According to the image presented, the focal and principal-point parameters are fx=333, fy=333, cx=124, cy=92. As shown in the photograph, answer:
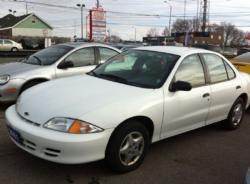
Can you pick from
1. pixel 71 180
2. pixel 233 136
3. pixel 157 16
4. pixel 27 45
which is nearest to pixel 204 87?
pixel 233 136

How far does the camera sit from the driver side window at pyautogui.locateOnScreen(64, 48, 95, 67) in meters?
7.50

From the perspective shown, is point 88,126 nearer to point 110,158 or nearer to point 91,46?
point 110,158

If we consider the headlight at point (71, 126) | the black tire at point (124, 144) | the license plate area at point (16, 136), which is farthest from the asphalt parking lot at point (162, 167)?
the headlight at point (71, 126)

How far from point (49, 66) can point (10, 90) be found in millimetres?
993

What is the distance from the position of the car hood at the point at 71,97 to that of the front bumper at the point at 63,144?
0.17m

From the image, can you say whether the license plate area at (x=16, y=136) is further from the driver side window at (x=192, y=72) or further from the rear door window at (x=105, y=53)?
the rear door window at (x=105, y=53)

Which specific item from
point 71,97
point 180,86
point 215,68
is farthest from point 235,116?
point 71,97

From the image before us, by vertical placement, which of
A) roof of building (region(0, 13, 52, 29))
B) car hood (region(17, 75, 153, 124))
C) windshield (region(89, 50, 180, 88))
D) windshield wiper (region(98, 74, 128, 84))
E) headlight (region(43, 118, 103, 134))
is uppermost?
roof of building (region(0, 13, 52, 29))

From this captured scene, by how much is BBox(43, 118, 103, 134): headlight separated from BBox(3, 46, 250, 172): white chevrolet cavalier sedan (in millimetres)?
11

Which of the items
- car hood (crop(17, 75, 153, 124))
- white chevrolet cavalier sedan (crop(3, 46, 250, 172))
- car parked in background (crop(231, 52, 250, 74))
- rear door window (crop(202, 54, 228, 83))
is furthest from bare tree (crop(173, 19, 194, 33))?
car hood (crop(17, 75, 153, 124))

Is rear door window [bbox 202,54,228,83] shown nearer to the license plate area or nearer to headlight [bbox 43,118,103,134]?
headlight [bbox 43,118,103,134]

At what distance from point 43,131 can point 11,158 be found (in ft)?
3.19

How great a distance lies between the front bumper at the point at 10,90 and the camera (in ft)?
21.6

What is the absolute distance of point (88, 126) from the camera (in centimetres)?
362
